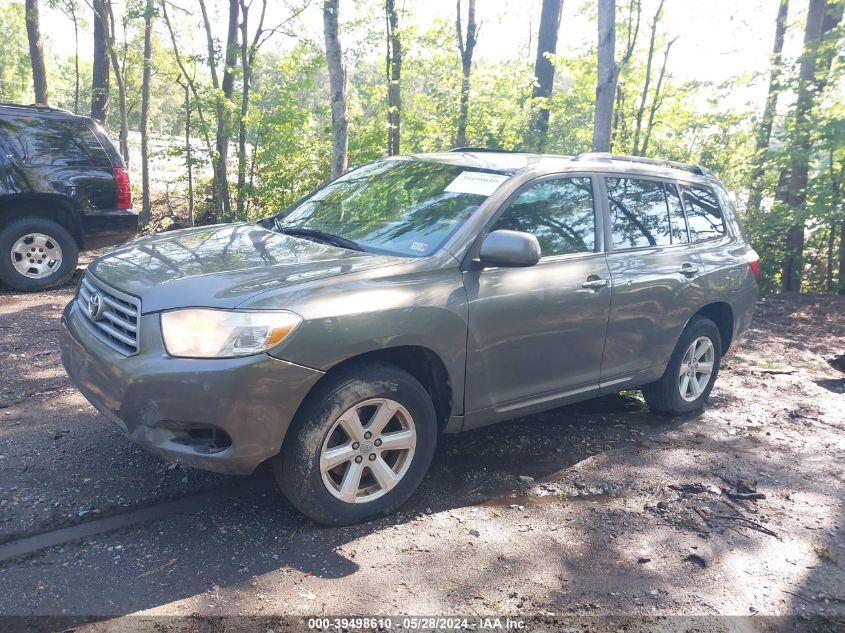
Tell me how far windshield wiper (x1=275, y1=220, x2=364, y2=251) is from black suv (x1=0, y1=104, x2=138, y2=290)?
15.7ft

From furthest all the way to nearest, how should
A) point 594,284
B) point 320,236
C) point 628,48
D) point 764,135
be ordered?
1. point 628,48
2. point 764,135
3. point 594,284
4. point 320,236

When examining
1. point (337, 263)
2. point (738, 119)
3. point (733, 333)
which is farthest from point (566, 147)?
point (337, 263)

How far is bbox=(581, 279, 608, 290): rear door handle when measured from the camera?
4309mm

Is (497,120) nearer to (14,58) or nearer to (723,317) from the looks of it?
(723,317)

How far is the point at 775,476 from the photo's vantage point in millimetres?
4605

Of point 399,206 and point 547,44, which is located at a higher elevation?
point 547,44

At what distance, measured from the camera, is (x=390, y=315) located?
134 inches

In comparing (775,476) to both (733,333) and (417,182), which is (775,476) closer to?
(733,333)

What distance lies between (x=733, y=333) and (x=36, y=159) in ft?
24.3

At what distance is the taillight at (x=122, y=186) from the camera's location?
8367 mm

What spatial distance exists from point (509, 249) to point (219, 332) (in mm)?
1517

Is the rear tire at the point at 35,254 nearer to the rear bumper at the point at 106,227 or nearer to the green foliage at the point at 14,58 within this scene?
the rear bumper at the point at 106,227

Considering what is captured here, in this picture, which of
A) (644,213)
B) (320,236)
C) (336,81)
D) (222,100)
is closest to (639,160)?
(644,213)

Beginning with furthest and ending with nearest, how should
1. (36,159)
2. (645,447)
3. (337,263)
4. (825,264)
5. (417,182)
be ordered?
(825,264) → (36,159) → (645,447) → (417,182) → (337,263)
